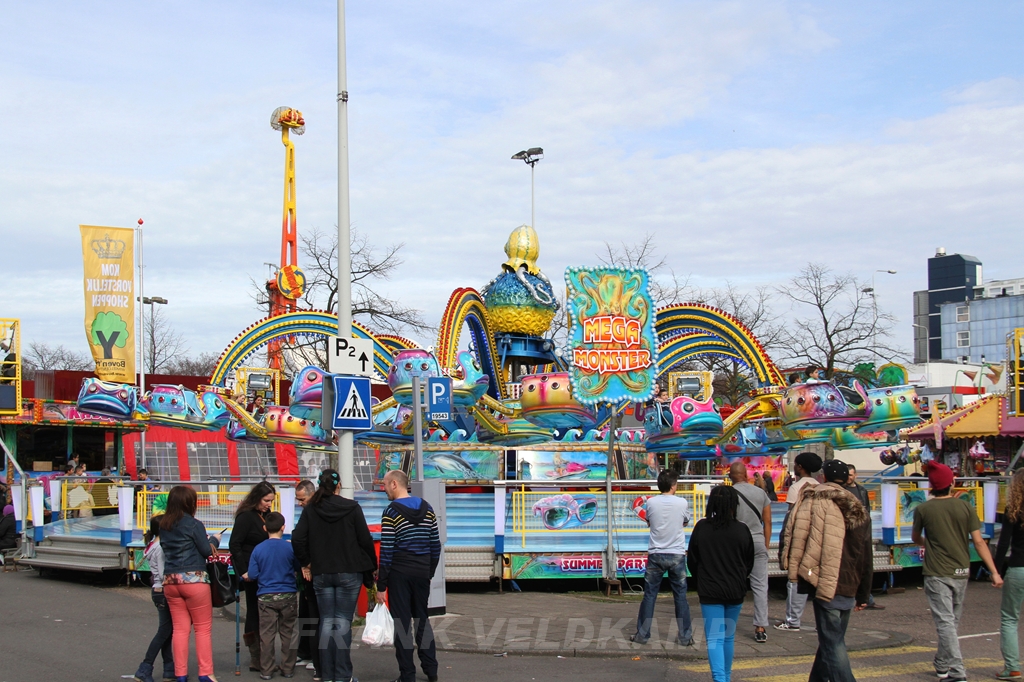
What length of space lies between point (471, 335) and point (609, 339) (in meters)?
7.67

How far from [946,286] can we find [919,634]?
104610 millimetres

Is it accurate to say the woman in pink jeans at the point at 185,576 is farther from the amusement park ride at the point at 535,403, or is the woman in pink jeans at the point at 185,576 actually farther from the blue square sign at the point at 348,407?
the amusement park ride at the point at 535,403

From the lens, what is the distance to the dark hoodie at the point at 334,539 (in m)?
7.64

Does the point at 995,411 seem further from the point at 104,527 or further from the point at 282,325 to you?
the point at 104,527

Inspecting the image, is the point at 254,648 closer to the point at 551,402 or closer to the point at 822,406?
the point at 551,402

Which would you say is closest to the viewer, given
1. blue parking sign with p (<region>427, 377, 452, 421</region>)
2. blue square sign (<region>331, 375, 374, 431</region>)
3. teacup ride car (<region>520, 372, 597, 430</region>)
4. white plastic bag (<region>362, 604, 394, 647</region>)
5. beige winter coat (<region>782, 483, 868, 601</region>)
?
beige winter coat (<region>782, 483, 868, 601</region>)

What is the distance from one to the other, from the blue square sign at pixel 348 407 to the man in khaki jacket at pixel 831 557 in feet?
16.7

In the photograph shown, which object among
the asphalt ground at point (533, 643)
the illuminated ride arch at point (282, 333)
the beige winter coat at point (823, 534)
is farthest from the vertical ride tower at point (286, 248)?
the beige winter coat at point (823, 534)

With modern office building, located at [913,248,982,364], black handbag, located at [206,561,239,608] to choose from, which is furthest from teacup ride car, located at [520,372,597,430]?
modern office building, located at [913,248,982,364]

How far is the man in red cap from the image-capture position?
8.00 m

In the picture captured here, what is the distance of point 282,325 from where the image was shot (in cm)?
1944

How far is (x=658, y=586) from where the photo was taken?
9383 millimetres

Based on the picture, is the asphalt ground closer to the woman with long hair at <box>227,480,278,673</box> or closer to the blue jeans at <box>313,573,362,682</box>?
the woman with long hair at <box>227,480,278,673</box>

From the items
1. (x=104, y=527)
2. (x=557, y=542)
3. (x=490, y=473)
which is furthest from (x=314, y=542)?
(x=490, y=473)
